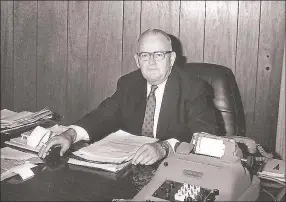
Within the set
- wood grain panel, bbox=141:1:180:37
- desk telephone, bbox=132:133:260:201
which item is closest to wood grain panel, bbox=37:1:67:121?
Result: wood grain panel, bbox=141:1:180:37

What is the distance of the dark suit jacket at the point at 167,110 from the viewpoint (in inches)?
84.5

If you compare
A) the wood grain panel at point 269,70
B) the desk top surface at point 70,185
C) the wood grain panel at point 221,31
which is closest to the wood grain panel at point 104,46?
the wood grain panel at point 221,31

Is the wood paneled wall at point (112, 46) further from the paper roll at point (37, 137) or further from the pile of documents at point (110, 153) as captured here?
the paper roll at point (37, 137)

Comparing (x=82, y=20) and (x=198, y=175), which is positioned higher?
(x=82, y=20)

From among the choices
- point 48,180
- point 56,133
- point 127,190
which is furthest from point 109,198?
point 56,133

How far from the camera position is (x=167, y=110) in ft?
7.34

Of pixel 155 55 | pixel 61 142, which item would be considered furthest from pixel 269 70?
pixel 61 142

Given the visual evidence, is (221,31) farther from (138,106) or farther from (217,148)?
(217,148)

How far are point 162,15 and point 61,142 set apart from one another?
1.48 metres

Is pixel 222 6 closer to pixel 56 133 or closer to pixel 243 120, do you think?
pixel 243 120

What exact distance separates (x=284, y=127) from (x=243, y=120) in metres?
0.29

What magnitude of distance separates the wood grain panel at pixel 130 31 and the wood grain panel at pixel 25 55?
80 centimetres

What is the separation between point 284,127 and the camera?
272cm

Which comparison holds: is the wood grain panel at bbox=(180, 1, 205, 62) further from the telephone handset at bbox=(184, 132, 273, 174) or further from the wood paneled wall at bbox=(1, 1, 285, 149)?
the telephone handset at bbox=(184, 132, 273, 174)
